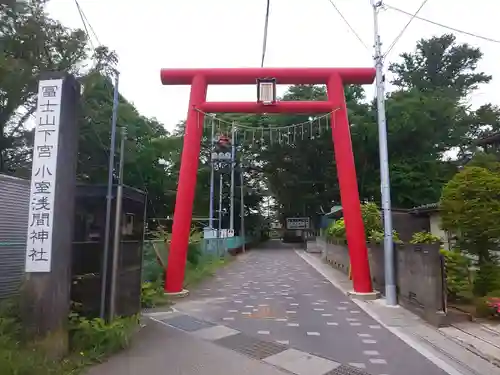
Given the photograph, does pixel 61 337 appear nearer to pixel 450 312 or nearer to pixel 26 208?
pixel 26 208

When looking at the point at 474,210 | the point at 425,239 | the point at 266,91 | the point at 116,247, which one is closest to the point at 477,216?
the point at 474,210

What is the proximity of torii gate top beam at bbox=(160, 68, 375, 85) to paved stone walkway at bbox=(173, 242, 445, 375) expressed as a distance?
5624mm

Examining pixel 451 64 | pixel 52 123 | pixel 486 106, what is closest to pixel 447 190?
pixel 52 123

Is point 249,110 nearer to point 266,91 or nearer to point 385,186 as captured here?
point 266,91

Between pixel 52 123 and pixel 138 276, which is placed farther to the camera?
pixel 138 276

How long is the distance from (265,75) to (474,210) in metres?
5.95

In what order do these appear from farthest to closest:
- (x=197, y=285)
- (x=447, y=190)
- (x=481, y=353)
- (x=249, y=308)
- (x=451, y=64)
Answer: (x=451, y=64), (x=197, y=285), (x=249, y=308), (x=447, y=190), (x=481, y=353)

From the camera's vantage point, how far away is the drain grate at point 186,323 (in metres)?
7.31

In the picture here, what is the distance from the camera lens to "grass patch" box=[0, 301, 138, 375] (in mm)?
4277

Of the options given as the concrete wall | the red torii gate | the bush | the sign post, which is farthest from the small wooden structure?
the bush

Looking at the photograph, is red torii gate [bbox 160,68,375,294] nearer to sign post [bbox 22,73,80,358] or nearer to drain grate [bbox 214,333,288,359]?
drain grate [bbox 214,333,288,359]

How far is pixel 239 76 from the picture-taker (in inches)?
444

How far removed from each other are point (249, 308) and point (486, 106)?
3082cm

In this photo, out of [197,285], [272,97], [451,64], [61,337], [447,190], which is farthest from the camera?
[451,64]
